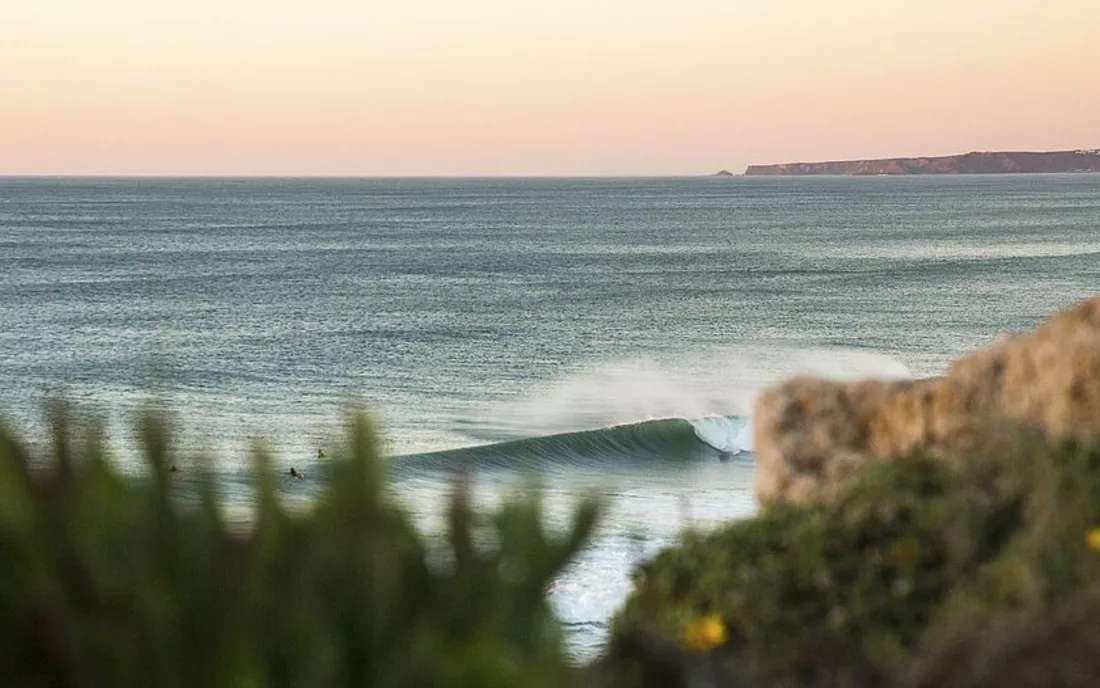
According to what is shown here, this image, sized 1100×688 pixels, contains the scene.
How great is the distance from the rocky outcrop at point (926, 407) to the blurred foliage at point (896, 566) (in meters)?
1.07

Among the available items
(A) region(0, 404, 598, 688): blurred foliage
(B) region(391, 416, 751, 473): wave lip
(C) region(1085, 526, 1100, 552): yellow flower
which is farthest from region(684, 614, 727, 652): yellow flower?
(B) region(391, 416, 751, 473): wave lip

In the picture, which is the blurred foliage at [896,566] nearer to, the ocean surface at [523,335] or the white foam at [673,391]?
the ocean surface at [523,335]

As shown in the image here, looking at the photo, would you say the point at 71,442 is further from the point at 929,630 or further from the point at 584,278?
the point at 584,278

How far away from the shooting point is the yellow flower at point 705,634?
2.68 meters

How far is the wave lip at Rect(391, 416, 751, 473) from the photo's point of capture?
2538 cm

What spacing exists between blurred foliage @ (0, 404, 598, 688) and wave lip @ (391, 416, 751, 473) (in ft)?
75.8

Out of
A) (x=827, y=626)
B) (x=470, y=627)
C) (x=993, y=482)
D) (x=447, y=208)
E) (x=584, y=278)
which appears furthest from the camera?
(x=447, y=208)

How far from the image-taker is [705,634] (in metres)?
2.77

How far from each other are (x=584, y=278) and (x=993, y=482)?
63.5 meters

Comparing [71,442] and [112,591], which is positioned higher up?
[71,442]

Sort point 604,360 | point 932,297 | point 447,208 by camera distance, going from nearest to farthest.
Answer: point 604,360 → point 932,297 → point 447,208

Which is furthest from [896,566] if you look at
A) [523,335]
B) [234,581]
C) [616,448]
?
[523,335]

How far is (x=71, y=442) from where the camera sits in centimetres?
140

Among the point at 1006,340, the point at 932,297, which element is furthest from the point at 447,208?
the point at 1006,340
